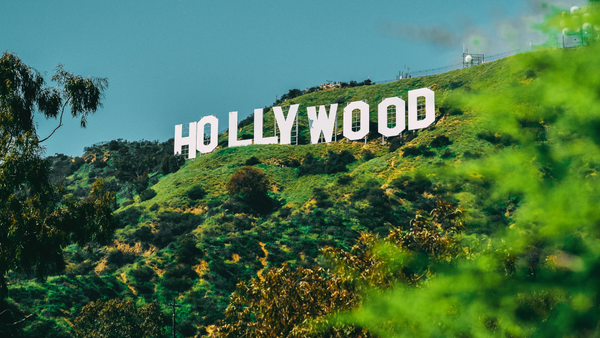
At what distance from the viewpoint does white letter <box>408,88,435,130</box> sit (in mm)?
61375

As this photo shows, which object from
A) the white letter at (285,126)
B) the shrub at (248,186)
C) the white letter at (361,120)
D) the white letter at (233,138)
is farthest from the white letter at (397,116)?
the white letter at (233,138)

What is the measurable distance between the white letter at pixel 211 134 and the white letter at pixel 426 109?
27.4 metres

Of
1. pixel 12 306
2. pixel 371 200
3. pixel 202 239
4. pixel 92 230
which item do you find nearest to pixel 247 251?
pixel 202 239

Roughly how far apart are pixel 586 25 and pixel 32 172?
18.4 metres

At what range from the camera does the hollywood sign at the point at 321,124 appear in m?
62.9

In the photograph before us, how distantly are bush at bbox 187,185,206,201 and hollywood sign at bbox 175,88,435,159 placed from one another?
1068 centimetres

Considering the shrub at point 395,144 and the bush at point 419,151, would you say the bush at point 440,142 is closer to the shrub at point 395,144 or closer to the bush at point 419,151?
the bush at point 419,151

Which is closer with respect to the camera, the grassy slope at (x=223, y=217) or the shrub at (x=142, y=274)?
the grassy slope at (x=223, y=217)

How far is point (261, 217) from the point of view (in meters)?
56.2

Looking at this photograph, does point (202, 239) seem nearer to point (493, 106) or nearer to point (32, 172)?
point (32, 172)

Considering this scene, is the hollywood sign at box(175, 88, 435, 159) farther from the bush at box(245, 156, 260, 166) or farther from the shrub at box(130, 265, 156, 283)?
the shrub at box(130, 265, 156, 283)

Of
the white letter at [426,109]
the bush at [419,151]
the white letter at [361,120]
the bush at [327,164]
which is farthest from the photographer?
the white letter at [361,120]

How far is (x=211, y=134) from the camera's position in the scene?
73.3 m

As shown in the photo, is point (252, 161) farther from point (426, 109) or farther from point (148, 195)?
point (426, 109)
